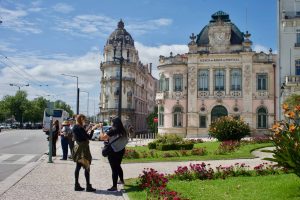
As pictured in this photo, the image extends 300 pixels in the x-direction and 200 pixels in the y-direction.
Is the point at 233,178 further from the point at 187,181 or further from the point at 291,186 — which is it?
the point at 291,186

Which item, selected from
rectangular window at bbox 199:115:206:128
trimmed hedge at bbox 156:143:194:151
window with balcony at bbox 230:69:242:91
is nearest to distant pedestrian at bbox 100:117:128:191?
trimmed hedge at bbox 156:143:194:151

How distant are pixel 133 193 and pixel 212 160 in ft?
32.7

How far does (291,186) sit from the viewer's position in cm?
936

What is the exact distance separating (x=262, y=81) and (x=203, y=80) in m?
6.97

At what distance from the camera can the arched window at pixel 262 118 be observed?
50.9 m

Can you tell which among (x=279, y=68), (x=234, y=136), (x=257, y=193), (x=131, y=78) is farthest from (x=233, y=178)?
(x=131, y=78)

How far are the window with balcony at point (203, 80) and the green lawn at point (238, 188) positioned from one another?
135 feet

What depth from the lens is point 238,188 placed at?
10031mm

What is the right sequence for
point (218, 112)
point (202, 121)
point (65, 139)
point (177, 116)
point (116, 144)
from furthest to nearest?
1. point (177, 116)
2. point (202, 121)
3. point (218, 112)
4. point (65, 139)
5. point (116, 144)

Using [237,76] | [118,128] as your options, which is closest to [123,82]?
[237,76]

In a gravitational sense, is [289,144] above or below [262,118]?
below

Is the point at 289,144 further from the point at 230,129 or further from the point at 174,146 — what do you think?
the point at 230,129

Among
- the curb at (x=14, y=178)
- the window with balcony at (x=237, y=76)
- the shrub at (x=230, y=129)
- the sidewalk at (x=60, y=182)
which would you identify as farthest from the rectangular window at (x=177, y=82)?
the curb at (x=14, y=178)

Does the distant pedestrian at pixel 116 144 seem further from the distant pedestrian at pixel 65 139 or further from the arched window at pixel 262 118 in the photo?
the arched window at pixel 262 118
